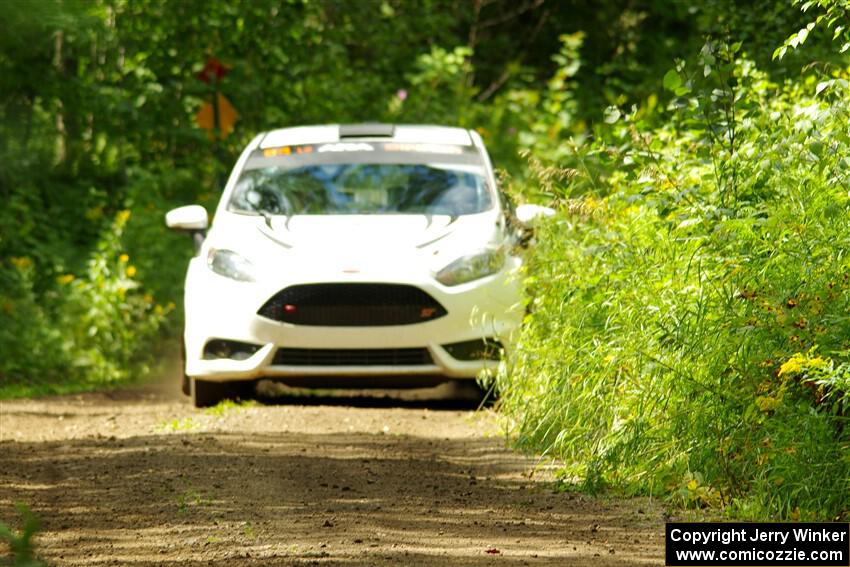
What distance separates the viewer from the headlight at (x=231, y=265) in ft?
32.5

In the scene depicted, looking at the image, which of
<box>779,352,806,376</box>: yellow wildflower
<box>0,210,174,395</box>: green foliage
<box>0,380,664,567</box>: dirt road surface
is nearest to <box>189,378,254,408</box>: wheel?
<box>0,380,664,567</box>: dirt road surface

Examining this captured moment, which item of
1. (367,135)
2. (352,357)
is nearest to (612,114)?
(352,357)

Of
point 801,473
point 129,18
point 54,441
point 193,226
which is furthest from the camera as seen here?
point 129,18

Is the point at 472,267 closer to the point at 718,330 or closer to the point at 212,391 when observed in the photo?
the point at 212,391

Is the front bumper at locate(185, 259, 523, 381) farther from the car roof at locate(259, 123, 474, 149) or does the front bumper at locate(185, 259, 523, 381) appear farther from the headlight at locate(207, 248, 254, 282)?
the car roof at locate(259, 123, 474, 149)

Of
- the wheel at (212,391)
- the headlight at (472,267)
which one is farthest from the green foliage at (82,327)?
the headlight at (472,267)

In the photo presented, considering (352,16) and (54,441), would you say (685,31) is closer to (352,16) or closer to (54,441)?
(352,16)

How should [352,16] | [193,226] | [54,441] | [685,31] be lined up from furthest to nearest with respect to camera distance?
[685,31], [352,16], [193,226], [54,441]

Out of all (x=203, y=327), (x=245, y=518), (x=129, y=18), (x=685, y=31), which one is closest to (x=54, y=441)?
(x=203, y=327)

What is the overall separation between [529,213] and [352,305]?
45.8 inches

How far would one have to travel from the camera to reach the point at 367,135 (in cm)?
1127

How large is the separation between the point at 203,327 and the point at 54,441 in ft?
4.80

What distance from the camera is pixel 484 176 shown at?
10805 millimetres

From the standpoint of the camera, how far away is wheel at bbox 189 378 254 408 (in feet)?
34.0
